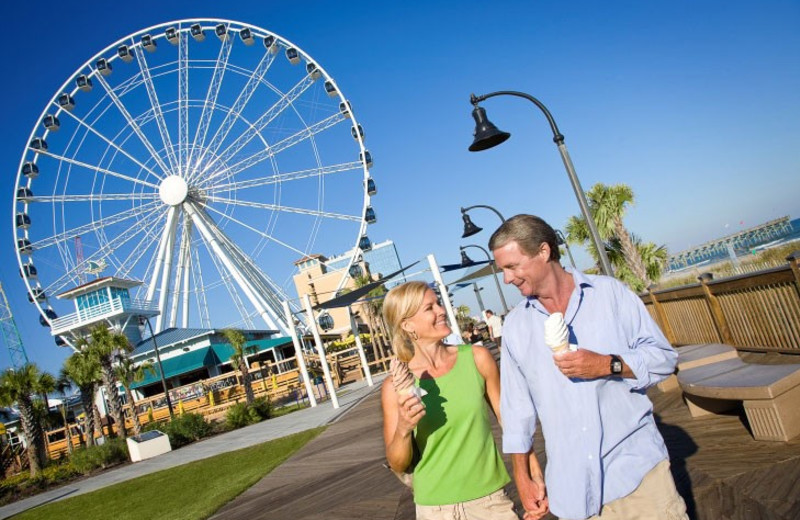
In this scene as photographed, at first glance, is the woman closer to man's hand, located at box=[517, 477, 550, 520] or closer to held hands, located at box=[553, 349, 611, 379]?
man's hand, located at box=[517, 477, 550, 520]

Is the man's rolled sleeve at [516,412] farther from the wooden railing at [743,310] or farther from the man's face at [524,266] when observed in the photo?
the wooden railing at [743,310]

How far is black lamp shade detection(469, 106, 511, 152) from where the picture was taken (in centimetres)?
814

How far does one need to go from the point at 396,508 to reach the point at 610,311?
4110mm

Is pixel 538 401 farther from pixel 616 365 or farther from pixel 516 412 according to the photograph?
pixel 616 365

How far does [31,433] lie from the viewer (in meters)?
23.7

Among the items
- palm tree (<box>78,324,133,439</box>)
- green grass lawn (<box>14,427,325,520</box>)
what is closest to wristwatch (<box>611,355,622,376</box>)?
green grass lawn (<box>14,427,325,520</box>)

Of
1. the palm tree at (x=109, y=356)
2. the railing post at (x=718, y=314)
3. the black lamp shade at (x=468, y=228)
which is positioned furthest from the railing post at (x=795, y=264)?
the palm tree at (x=109, y=356)

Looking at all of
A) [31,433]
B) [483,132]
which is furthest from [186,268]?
[483,132]

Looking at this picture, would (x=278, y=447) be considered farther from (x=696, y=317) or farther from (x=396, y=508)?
(x=696, y=317)

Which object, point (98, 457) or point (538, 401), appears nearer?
point (538, 401)

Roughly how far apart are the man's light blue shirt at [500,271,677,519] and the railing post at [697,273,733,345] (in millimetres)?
6709

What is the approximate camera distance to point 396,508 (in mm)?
5508

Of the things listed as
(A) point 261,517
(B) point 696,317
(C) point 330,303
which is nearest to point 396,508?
(A) point 261,517

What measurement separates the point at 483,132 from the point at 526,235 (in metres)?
6.20
